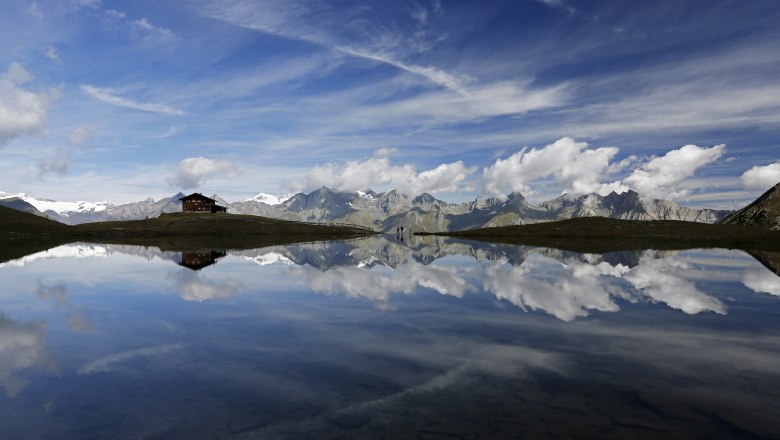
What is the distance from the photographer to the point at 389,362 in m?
17.5

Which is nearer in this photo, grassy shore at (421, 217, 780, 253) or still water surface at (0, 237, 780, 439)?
still water surface at (0, 237, 780, 439)

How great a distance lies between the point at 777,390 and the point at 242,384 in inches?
688

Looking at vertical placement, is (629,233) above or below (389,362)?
above

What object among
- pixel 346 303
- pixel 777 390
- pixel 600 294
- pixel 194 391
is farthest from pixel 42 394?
pixel 600 294

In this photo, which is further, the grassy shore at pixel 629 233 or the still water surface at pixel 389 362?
the grassy shore at pixel 629 233

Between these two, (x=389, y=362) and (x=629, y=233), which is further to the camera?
(x=629, y=233)

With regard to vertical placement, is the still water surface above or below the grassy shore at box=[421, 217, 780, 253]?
below

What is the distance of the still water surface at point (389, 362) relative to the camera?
12.1m

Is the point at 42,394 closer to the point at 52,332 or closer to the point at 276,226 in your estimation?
the point at 52,332

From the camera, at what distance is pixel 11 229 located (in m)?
172

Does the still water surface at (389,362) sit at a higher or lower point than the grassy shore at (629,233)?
lower

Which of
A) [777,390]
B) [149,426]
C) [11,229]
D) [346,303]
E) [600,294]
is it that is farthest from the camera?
[11,229]

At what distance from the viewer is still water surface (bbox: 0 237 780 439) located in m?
Answer: 12.1

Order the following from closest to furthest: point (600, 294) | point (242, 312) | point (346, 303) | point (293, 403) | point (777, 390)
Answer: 1. point (293, 403)
2. point (777, 390)
3. point (242, 312)
4. point (346, 303)
5. point (600, 294)
